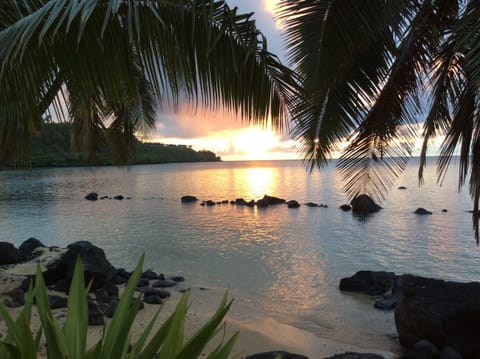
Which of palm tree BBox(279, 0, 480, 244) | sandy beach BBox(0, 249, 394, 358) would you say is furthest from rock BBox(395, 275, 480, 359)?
palm tree BBox(279, 0, 480, 244)

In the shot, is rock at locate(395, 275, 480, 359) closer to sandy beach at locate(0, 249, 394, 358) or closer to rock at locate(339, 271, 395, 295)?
sandy beach at locate(0, 249, 394, 358)

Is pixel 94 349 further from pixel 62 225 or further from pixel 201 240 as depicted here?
pixel 62 225

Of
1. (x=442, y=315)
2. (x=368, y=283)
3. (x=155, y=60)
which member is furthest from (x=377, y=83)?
(x=368, y=283)

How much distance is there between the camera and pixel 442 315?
625cm

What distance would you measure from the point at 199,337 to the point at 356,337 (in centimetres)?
671

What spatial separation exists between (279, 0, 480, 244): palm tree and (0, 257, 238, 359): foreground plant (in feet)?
8.10

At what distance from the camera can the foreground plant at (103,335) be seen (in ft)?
4.39

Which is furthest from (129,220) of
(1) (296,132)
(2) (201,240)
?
(1) (296,132)

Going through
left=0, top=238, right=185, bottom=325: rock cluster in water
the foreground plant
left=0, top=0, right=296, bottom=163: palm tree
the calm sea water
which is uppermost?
left=0, top=0, right=296, bottom=163: palm tree

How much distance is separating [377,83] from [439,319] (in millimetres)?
3869

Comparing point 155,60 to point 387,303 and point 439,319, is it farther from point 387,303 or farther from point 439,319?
point 387,303

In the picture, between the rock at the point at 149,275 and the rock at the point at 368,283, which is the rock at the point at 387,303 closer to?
the rock at the point at 368,283

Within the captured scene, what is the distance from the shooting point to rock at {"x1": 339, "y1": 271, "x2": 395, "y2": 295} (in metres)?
10.0

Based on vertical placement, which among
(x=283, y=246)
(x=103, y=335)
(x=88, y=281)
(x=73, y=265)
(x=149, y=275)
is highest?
(x=103, y=335)
